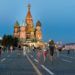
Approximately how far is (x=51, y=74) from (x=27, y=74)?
3.66ft

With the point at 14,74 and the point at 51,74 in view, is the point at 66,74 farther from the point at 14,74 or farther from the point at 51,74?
the point at 14,74

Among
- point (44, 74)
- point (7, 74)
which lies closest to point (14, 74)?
point (7, 74)

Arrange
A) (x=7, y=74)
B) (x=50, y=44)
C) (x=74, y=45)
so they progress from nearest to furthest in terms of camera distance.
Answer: (x=7, y=74), (x=50, y=44), (x=74, y=45)

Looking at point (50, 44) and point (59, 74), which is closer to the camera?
point (59, 74)

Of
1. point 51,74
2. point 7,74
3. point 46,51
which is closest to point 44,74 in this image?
point 51,74

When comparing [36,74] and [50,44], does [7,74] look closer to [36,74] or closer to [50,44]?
[36,74]

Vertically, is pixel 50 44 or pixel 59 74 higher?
pixel 50 44

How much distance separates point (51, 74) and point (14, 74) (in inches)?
67.8

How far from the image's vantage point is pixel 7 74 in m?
18.1

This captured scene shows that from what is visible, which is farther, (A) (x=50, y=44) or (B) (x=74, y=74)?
(A) (x=50, y=44)

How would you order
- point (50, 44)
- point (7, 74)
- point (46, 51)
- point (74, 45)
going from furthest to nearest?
point (74, 45)
point (46, 51)
point (50, 44)
point (7, 74)

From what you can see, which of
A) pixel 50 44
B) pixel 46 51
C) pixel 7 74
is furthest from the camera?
pixel 46 51

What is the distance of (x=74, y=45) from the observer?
94438mm

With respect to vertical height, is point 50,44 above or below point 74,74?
above
